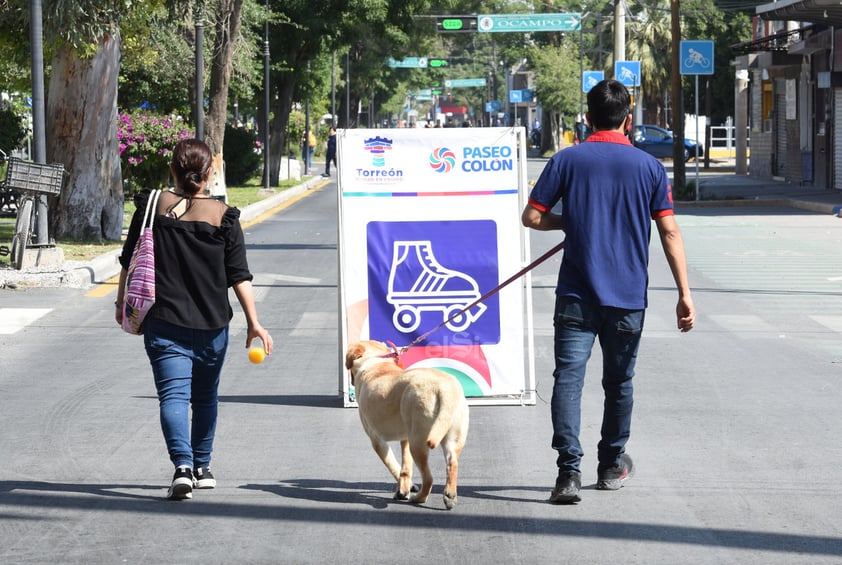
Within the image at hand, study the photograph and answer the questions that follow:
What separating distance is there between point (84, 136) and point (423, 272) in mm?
11574

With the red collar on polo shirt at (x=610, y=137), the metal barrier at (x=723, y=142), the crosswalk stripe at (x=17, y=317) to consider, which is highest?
the metal barrier at (x=723, y=142)

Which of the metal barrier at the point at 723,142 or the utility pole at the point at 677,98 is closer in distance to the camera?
the utility pole at the point at 677,98

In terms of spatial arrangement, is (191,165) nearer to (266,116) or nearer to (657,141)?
(266,116)

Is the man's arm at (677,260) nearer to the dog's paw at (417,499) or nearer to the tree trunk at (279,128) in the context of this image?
the dog's paw at (417,499)

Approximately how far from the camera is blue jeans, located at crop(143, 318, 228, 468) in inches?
226

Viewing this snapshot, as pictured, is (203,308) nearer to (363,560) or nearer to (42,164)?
(363,560)

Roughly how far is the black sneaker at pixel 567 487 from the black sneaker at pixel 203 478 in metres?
1.58

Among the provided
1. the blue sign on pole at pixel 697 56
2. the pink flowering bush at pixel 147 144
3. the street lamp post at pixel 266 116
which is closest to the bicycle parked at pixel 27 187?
the pink flowering bush at pixel 147 144

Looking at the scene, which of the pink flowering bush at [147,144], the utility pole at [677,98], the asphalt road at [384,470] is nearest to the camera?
the asphalt road at [384,470]

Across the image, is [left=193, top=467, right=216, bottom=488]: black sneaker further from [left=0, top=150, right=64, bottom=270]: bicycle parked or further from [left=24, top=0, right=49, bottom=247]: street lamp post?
[left=24, top=0, right=49, bottom=247]: street lamp post

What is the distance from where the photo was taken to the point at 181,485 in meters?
5.77

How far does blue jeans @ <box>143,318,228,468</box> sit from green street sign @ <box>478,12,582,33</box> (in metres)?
45.4

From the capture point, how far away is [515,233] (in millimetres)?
7953

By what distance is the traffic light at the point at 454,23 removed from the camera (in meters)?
49.1
